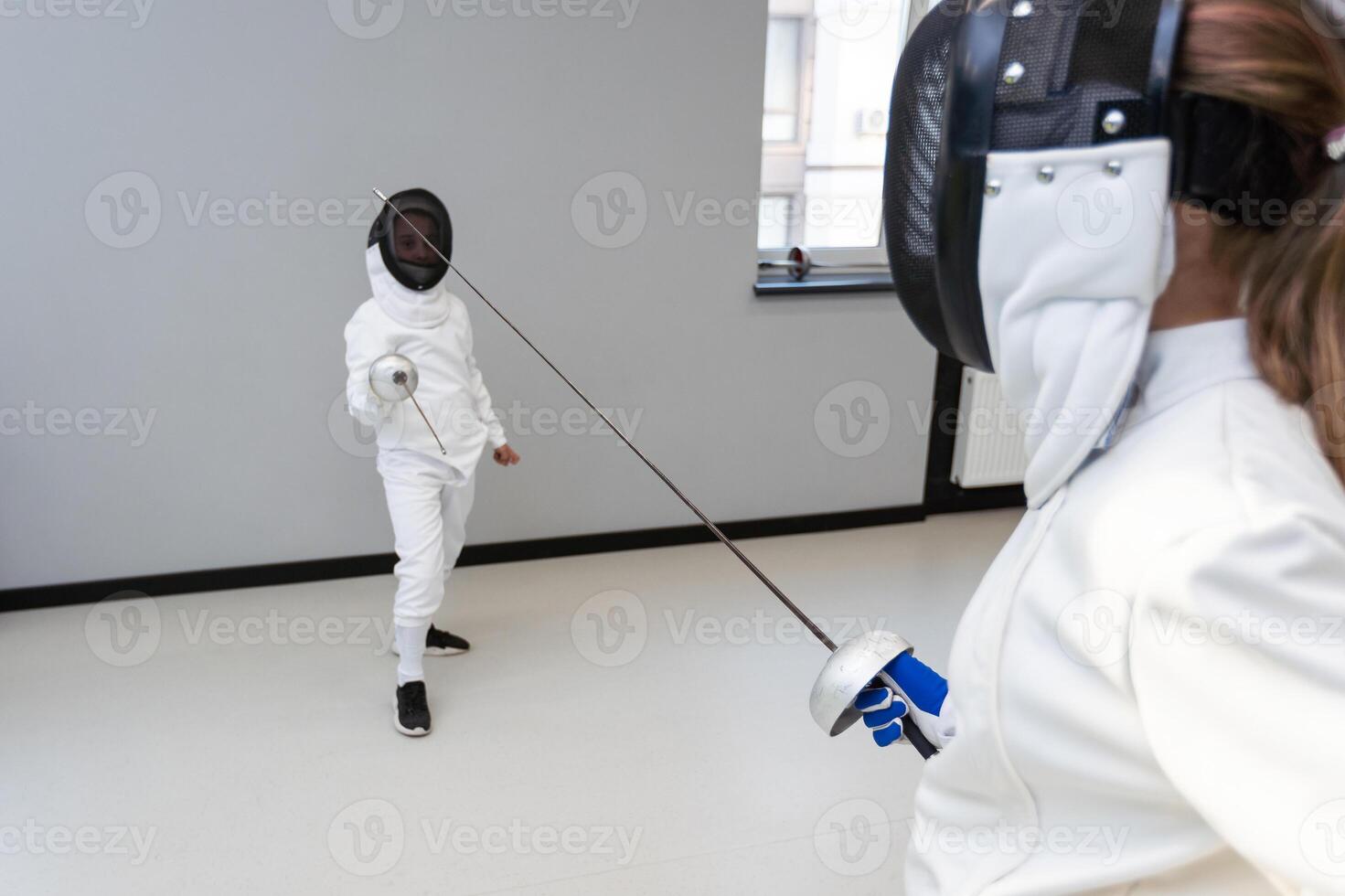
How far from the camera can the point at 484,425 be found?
242 cm

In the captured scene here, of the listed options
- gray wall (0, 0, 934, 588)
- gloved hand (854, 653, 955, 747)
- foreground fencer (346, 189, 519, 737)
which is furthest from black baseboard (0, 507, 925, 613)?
gloved hand (854, 653, 955, 747)

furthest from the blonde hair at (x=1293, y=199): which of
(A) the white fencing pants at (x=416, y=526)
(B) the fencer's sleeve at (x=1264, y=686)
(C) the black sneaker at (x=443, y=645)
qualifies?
(C) the black sneaker at (x=443, y=645)

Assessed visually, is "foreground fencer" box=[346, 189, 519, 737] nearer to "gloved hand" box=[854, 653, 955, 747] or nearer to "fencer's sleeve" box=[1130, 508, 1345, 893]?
"gloved hand" box=[854, 653, 955, 747]

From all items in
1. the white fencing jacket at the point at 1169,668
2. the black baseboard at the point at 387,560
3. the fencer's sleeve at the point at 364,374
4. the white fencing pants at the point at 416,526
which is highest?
the white fencing jacket at the point at 1169,668

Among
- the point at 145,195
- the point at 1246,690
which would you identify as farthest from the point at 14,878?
the point at 1246,690

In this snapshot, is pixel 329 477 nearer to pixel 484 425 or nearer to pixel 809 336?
pixel 484 425

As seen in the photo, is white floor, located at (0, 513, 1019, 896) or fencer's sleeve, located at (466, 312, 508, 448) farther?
fencer's sleeve, located at (466, 312, 508, 448)

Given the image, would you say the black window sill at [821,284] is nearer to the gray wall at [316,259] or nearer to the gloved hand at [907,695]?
the gray wall at [316,259]

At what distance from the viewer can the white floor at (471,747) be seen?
1844 millimetres

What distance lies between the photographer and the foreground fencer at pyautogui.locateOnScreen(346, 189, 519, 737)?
221 centimetres

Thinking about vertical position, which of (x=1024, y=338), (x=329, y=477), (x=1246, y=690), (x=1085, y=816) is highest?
(x=1024, y=338)

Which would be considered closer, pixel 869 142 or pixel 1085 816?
pixel 1085 816

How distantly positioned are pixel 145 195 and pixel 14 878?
1.71m

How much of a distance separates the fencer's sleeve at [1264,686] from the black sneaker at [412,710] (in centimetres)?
195
